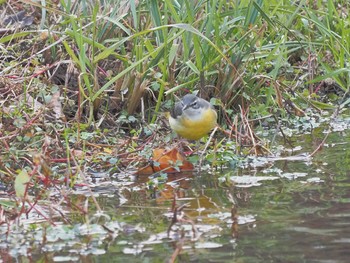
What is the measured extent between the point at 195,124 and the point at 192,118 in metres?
0.07

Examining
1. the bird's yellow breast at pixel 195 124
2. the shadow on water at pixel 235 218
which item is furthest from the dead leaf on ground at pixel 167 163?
the bird's yellow breast at pixel 195 124

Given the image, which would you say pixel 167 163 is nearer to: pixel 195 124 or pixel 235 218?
pixel 195 124

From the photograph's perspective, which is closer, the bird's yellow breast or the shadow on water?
the shadow on water

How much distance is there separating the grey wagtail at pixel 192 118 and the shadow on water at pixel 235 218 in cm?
49

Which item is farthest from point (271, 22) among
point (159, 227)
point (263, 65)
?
point (159, 227)

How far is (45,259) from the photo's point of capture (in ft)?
15.4

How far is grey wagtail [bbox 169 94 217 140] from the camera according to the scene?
696 centimetres

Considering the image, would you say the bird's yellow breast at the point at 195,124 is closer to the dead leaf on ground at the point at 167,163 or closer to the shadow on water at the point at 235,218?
the dead leaf on ground at the point at 167,163

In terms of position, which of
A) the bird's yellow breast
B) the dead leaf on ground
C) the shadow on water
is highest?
the bird's yellow breast

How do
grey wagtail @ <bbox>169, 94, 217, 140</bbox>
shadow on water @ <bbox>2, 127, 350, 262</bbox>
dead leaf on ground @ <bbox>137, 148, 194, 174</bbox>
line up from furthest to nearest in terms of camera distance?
grey wagtail @ <bbox>169, 94, 217, 140</bbox> < dead leaf on ground @ <bbox>137, 148, 194, 174</bbox> < shadow on water @ <bbox>2, 127, 350, 262</bbox>

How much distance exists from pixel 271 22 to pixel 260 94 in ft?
2.68

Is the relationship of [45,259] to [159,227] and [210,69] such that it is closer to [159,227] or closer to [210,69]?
[159,227]

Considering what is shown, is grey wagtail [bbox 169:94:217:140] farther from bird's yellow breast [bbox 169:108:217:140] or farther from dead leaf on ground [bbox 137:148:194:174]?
dead leaf on ground [bbox 137:148:194:174]

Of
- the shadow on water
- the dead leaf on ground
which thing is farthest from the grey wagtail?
the shadow on water
